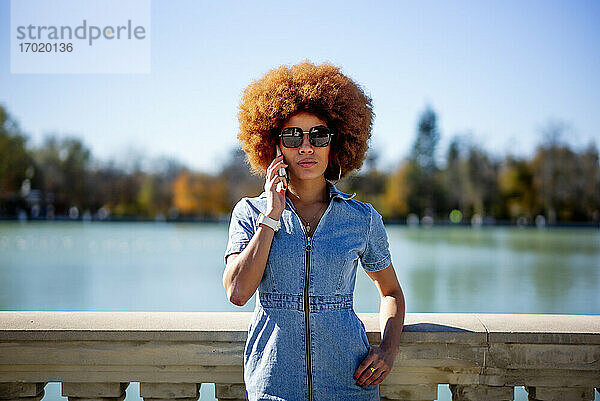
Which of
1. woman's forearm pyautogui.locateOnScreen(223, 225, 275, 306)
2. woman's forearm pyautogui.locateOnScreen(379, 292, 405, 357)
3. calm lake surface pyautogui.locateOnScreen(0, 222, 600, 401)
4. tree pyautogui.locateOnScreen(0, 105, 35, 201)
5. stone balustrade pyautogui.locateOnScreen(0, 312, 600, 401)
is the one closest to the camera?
woman's forearm pyautogui.locateOnScreen(223, 225, 275, 306)

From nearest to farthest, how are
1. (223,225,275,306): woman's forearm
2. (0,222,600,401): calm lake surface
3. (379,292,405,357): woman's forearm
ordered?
(223,225,275,306): woman's forearm, (379,292,405,357): woman's forearm, (0,222,600,401): calm lake surface

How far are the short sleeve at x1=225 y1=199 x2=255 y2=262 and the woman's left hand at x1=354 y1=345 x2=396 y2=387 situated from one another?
1.74ft

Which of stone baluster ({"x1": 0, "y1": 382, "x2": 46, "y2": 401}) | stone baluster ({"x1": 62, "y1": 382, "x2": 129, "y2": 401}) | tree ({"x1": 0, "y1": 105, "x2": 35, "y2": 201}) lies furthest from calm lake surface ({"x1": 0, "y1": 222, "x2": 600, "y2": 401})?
tree ({"x1": 0, "y1": 105, "x2": 35, "y2": 201})

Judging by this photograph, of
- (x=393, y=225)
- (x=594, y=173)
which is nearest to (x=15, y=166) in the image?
(x=393, y=225)

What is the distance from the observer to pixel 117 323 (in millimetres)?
2291

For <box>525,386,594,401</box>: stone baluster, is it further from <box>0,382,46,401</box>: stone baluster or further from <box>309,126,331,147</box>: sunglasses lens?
<box>0,382,46,401</box>: stone baluster

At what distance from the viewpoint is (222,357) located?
2.25 metres

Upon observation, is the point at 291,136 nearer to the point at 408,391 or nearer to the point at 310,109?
the point at 310,109

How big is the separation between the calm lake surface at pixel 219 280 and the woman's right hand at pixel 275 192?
4.58 m

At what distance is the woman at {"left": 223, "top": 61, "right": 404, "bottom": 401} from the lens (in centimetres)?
191

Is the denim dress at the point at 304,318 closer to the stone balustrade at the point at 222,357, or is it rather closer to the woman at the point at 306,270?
the woman at the point at 306,270

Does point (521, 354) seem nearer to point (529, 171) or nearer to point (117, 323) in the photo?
point (117, 323)

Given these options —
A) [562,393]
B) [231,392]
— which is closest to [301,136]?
[231,392]

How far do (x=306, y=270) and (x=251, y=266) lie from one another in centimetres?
18
